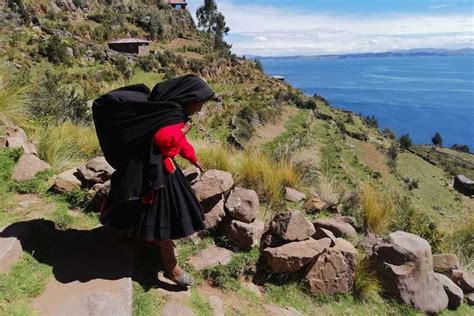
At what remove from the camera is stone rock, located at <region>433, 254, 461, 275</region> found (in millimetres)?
5113

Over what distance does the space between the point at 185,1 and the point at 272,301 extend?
81.0 metres

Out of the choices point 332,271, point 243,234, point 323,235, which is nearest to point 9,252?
point 243,234

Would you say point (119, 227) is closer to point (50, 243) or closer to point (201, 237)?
point (50, 243)

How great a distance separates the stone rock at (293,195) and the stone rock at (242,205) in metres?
1.24

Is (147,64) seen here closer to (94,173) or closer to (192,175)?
(94,173)

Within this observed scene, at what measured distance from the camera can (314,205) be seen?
5.73 meters

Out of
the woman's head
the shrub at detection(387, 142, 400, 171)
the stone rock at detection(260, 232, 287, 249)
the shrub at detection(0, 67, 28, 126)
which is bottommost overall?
the shrub at detection(387, 142, 400, 171)

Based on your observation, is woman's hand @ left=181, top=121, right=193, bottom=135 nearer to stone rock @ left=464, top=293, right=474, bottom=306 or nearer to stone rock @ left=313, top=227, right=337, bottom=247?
stone rock @ left=313, top=227, right=337, bottom=247

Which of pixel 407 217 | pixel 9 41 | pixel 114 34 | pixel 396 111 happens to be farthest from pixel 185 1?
pixel 396 111

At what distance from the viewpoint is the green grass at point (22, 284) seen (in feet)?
8.95

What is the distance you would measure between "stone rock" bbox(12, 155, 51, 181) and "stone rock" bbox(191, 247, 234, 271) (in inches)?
87.3

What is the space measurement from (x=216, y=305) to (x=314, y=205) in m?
2.59

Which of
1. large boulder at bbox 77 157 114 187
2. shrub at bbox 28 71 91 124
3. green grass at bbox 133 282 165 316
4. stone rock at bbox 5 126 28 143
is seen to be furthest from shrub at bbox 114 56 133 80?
green grass at bbox 133 282 165 316

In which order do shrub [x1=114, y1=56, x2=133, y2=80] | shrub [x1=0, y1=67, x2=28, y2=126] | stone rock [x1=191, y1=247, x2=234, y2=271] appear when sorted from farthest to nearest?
shrub [x1=114, y1=56, x2=133, y2=80] < shrub [x1=0, y1=67, x2=28, y2=126] < stone rock [x1=191, y1=247, x2=234, y2=271]
